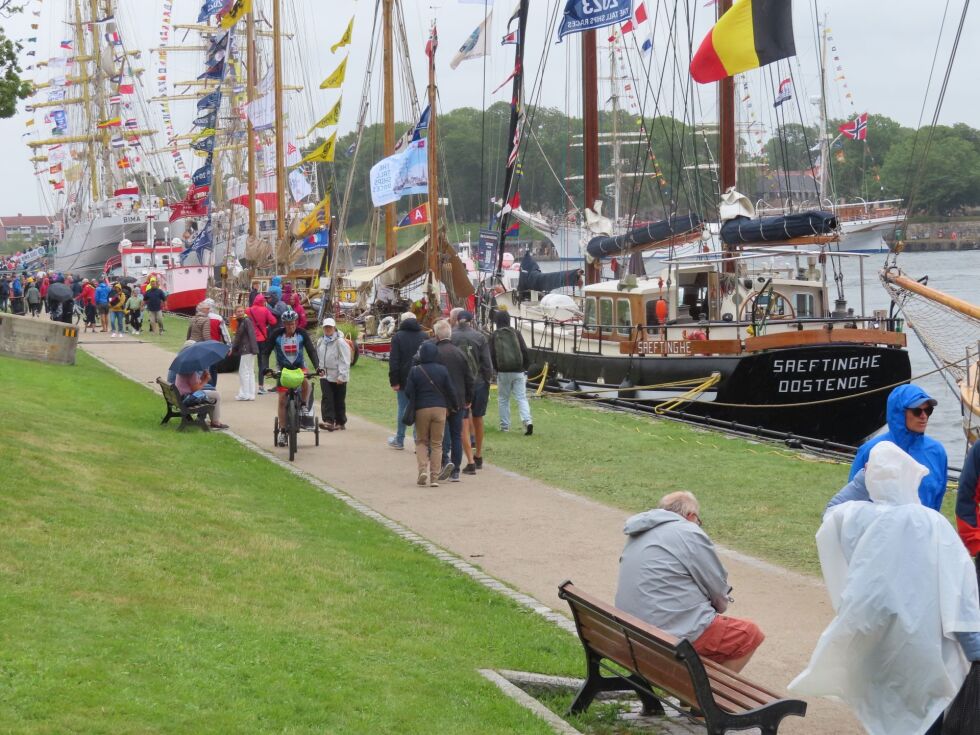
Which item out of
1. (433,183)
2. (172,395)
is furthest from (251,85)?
(172,395)

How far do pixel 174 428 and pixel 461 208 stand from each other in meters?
106

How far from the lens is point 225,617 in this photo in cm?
846

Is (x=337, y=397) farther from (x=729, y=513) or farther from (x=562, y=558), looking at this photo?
Answer: (x=562, y=558)

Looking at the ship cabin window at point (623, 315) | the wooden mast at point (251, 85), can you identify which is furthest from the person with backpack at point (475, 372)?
the wooden mast at point (251, 85)

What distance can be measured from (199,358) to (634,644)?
1301 cm

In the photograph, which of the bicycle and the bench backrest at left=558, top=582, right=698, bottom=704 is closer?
the bench backrest at left=558, top=582, right=698, bottom=704

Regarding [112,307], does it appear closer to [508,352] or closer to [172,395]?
[172,395]

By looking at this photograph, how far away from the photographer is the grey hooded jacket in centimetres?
728

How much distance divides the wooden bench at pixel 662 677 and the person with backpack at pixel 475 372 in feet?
30.8

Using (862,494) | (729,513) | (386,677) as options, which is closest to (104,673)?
(386,677)

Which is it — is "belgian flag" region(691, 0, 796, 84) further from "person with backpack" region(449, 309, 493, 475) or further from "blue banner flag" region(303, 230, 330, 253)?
"blue banner flag" region(303, 230, 330, 253)

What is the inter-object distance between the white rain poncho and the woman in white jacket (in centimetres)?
1407

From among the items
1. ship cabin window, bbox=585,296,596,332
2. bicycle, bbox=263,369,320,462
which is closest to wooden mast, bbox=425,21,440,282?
ship cabin window, bbox=585,296,596,332

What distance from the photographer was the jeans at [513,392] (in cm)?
2070
